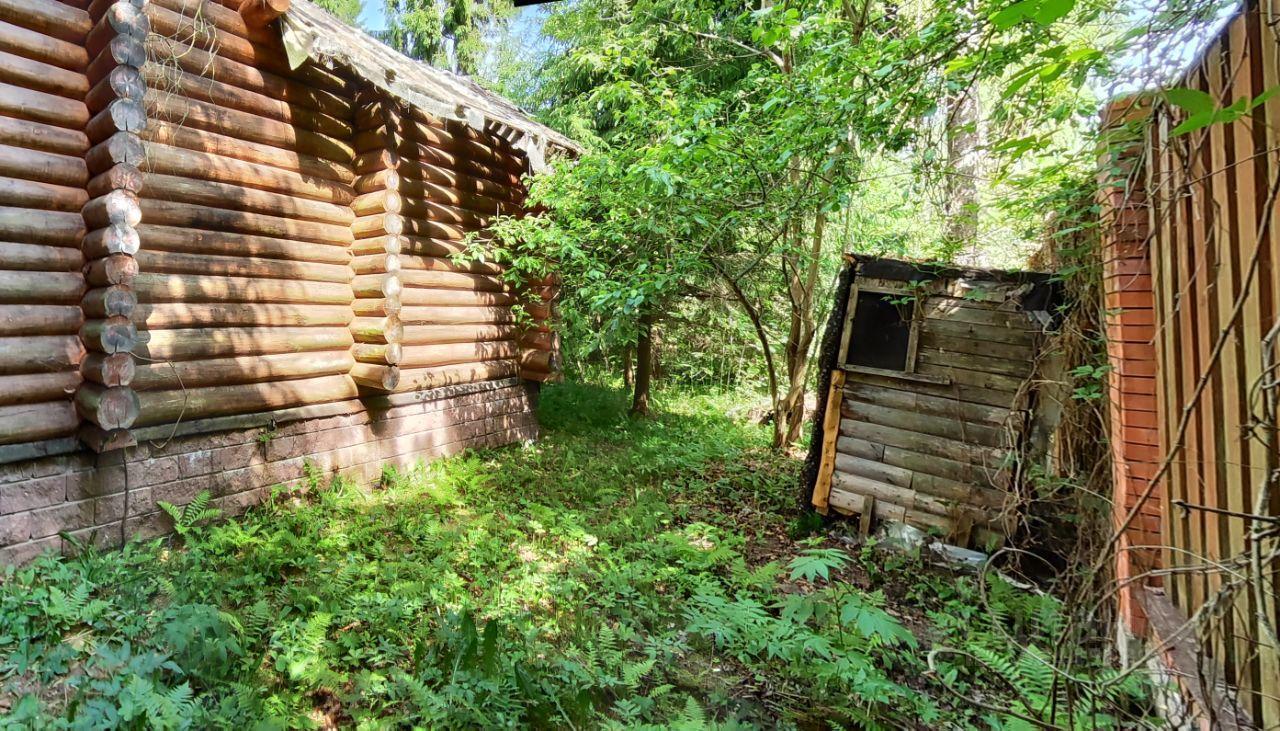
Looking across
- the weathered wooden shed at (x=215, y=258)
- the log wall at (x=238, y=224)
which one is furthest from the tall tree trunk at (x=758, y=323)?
the log wall at (x=238, y=224)

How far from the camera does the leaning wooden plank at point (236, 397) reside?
184 inches

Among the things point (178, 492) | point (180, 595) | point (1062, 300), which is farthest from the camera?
point (1062, 300)

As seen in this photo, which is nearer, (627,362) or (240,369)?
(240,369)

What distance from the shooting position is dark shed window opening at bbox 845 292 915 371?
6746 mm

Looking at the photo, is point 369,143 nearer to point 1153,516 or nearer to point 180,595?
point 180,595

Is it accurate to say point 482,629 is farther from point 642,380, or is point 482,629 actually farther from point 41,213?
point 642,380

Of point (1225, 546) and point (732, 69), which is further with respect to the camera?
point (732, 69)

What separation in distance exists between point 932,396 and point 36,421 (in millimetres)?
8025

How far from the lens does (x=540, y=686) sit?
10.4 ft

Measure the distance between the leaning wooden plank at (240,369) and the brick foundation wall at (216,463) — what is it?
1.18ft

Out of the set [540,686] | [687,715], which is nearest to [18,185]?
[540,686]

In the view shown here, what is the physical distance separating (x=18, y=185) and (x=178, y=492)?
2511mm

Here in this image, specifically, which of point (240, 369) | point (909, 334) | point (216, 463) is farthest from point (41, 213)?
point (909, 334)

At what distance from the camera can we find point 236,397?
A: 519cm
